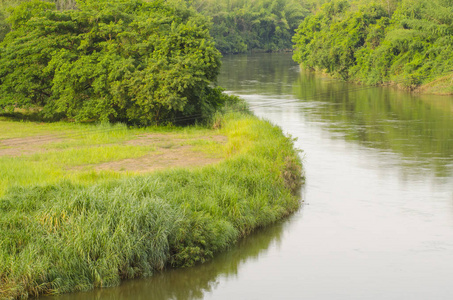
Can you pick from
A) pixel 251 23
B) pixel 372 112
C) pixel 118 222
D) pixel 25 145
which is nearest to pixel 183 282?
pixel 118 222

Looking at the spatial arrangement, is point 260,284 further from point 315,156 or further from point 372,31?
point 372,31

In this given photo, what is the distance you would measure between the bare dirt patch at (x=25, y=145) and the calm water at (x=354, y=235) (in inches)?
418

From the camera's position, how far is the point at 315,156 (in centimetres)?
2606

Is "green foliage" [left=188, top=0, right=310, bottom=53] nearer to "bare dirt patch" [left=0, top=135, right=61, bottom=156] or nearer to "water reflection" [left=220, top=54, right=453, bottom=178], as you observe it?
"water reflection" [left=220, top=54, right=453, bottom=178]

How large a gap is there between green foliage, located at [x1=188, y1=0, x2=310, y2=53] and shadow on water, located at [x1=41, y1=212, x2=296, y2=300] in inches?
3412

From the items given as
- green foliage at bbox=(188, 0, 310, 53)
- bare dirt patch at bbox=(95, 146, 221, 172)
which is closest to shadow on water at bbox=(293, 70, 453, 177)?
bare dirt patch at bbox=(95, 146, 221, 172)

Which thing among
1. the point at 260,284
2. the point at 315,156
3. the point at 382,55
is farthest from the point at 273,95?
the point at 260,284

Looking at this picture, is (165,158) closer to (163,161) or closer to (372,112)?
(163,161)

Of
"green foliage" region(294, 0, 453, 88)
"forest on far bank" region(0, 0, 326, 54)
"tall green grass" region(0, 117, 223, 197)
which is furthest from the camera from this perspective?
"forest on far bank" region(0, 0, 326, 54)

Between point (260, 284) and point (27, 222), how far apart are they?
5412 mm

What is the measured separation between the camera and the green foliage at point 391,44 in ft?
160

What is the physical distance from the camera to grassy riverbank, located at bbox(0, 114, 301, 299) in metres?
11.5

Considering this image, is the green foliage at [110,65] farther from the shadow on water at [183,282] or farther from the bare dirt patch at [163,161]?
the shadow on water at [183,282]

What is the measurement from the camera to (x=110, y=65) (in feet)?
90.1
